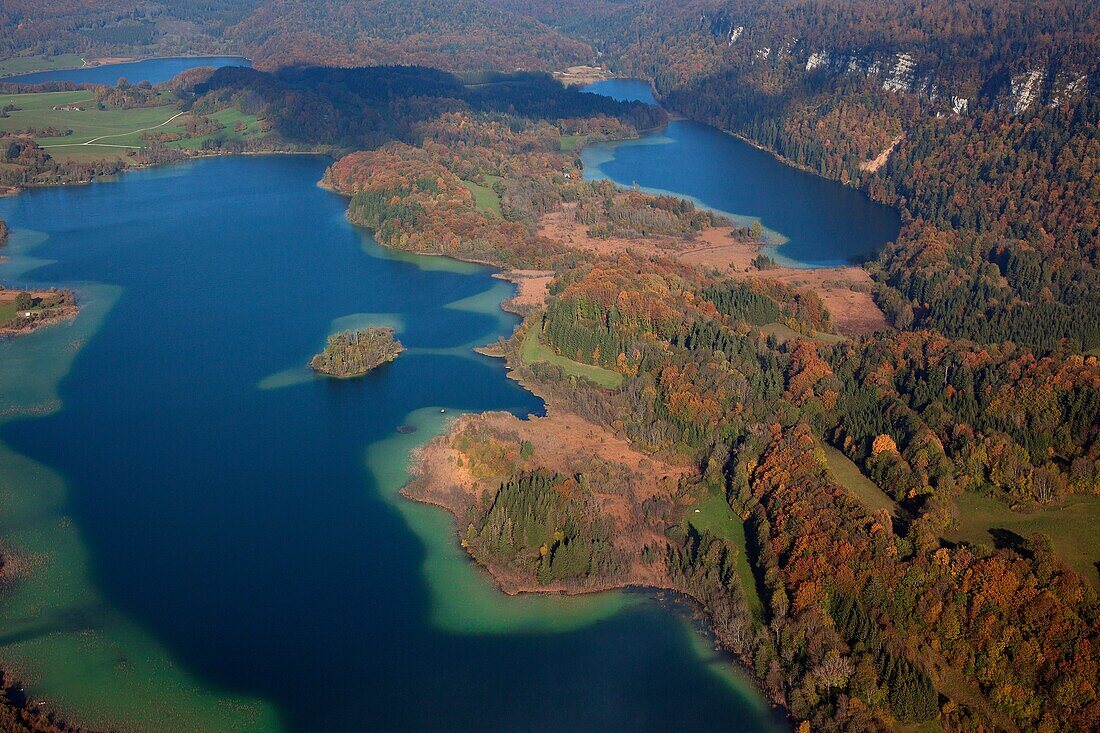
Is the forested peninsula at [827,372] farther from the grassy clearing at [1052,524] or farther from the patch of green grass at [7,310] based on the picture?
the patch of green grass at [7,310]

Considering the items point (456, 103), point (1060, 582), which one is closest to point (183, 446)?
point (1060, 582)

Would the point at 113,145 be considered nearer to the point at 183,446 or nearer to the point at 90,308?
the point at 90,308

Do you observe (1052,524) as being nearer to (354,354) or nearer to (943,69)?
(354,354)

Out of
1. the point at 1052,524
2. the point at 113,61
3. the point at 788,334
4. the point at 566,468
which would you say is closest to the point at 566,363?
the point at 566,468

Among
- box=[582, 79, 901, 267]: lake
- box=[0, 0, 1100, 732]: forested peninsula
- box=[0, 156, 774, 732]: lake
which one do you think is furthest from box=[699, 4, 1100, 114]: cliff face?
box=[0, 156, 774, 732]: lake

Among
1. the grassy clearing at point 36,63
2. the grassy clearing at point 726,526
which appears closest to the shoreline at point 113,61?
the grassy clearing at point 36,63

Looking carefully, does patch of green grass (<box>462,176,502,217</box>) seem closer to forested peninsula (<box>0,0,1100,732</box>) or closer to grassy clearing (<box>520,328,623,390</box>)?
forested peninsula (<box>0,0,1100,732</box>)
